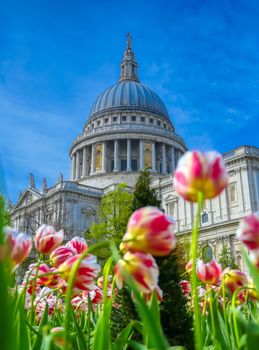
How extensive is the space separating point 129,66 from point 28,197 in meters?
36.8

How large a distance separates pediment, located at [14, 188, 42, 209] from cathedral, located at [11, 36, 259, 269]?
0.45 ft

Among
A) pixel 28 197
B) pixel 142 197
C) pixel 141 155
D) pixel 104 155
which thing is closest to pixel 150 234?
pixel 142 197

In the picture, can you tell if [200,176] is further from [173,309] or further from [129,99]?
[129,99]

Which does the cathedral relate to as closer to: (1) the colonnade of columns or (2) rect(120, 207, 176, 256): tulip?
(1) the colonnade of columns

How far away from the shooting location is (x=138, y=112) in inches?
2594

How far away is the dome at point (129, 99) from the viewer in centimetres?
6762

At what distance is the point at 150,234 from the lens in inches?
47.6

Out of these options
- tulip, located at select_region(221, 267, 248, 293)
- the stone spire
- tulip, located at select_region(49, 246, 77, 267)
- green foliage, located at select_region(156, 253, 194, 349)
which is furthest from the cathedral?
tulip, located at select_region(49, 246, 77, 267)

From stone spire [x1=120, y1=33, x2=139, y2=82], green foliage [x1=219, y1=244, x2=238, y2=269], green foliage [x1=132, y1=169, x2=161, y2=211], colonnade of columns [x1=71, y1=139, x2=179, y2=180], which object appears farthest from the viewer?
stone spire [x1=120, y1=33, x2=139, y2=82]

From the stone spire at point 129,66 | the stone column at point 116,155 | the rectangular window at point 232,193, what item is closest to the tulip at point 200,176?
the rectangular window at point 232,193

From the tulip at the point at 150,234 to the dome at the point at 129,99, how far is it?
65.9m

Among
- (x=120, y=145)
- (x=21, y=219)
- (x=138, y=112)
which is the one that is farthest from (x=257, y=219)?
(x=138, y=112)

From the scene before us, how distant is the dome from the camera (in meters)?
67.6

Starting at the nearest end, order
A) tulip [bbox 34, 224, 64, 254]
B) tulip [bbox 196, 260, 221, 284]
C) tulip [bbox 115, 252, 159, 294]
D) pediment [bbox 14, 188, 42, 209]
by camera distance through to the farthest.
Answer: tulip [bbox 115, 252, 159, 294] → tulip [bbox 34, 224, 64, 254] → tulip [bbox 196, 260, 221, 284] → pediment [bbox 14, 188, 42, 209]
